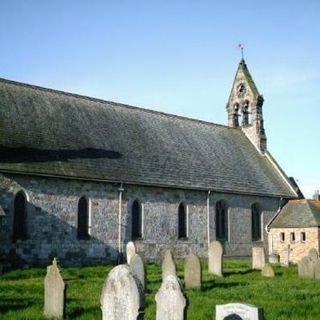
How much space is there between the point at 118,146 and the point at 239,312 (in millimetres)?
20489

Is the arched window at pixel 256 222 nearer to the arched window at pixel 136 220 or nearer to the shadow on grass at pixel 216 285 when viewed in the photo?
the arched window at pixel 136 220

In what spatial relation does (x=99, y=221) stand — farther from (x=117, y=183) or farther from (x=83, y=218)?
(x=117, y=183)

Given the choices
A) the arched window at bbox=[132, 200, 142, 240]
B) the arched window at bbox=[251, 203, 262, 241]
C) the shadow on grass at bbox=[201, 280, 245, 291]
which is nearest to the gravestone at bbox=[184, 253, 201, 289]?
the shadow on grass at bbox=[201, 280, 245, 291]

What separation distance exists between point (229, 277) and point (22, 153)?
34.8ft

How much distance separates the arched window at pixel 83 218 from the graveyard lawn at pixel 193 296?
3407mm

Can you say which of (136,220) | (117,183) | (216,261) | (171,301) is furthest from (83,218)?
(171,301)

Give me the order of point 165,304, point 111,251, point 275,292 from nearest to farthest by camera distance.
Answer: point 165,304, point 275,292, point 111,251

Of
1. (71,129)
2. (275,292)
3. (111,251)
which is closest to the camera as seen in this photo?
(275,292)

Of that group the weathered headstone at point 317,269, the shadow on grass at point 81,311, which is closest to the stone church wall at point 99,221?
the weathered headstone at point 317,269

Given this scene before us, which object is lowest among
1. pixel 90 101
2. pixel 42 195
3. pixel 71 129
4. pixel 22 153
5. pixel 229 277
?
pixel 229 277

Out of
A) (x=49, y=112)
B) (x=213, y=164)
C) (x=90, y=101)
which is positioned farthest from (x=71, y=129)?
(x=213, y=164)

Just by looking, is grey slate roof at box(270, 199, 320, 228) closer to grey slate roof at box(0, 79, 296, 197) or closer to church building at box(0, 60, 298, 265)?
church building at box(0, 60, 298, 265)

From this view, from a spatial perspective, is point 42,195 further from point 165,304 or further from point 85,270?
point 165,304

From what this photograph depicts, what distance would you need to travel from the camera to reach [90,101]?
97.5ft
